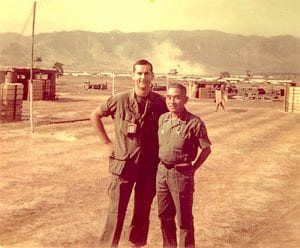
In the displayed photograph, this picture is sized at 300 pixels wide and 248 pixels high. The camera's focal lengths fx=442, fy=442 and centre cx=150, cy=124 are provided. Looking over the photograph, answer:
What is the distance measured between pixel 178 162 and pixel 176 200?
445 mm

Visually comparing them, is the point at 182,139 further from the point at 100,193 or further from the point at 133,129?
the point at 100,193

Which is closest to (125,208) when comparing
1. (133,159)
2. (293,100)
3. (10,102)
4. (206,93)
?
(133,159)

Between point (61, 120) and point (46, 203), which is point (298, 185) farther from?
point (61, 120)

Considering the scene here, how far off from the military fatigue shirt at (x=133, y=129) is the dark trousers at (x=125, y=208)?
184mm

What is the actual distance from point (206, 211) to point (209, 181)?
2.49m

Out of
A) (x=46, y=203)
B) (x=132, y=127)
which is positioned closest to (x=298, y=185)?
(x=46, y=203)

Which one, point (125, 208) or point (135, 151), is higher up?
point (135, 151)

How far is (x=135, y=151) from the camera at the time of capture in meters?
5.29

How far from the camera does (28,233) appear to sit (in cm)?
662

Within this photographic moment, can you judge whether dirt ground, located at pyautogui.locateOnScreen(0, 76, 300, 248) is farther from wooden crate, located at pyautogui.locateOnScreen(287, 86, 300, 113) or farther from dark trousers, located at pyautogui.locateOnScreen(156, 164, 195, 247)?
wooden crate, located at pyautogui.locateOnScreen(287, 86, 300, 113)

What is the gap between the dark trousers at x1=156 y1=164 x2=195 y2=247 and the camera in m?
5.17

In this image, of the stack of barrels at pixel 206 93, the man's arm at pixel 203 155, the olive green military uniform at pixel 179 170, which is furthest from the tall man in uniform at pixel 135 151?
the stack of barrels at pixel 206 93

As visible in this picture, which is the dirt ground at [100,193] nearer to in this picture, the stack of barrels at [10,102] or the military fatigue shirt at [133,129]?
the military fatigue shirt at [133,129]

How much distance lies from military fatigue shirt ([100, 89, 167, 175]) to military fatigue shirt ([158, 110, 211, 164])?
192 millimetres
